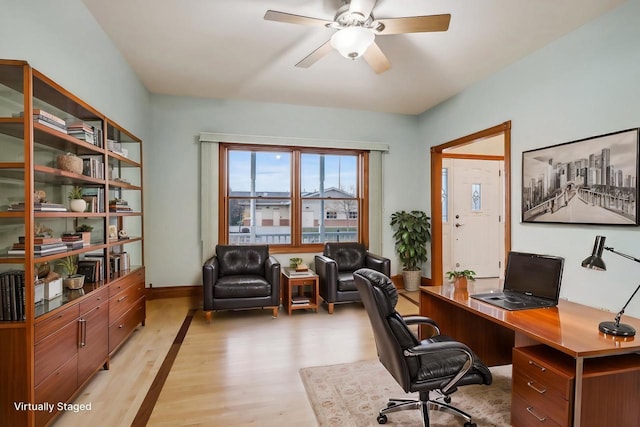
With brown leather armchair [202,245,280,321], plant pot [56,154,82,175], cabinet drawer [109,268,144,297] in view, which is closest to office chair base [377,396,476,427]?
brown leather armchair [202,245,280,321]

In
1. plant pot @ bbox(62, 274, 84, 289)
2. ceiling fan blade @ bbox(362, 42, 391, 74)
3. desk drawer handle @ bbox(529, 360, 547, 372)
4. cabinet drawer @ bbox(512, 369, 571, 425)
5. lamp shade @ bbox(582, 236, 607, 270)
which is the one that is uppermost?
ceiling fan blade @ bbox(362, 42, 391, 74)

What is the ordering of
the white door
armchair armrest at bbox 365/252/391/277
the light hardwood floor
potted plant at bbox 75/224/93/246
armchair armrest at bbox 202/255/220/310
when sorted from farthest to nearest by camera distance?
1. the white door
2. armchair armrest at bbox 365/252/391/277
3. armchair armrest at bbox 202/255/220/310
4. potted plant at bbox 75/224/93/246
5. the light hardwood floor

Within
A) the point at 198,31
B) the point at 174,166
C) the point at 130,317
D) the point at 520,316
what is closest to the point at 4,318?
the point at 130,317

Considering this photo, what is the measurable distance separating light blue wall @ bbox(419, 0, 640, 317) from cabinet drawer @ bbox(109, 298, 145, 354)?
4195 mm

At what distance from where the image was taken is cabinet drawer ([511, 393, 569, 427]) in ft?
5.59

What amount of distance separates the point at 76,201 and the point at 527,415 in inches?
129

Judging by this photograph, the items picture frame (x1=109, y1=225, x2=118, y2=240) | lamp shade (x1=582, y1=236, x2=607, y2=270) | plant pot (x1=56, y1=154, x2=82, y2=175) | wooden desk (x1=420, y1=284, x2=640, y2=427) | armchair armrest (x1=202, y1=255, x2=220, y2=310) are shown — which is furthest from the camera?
armchair armrest (x1=202, y1=255, x2=220, y2=310)

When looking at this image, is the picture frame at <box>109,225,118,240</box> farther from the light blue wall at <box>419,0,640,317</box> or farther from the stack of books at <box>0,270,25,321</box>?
the light blue wall at <box>419,0,640,317</box>

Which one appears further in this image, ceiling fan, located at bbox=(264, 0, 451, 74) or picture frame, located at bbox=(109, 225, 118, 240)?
picture frame, located at bbox=(109, 225, 118, 240)

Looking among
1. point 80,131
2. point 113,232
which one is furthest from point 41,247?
point 113,232

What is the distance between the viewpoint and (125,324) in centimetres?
308

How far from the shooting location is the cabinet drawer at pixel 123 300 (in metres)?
2.76

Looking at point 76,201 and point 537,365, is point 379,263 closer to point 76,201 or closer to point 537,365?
point 537,365

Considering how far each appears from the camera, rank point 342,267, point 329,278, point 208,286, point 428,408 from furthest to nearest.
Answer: point 342,267
point 329,278
point 208,286
point 428,408
